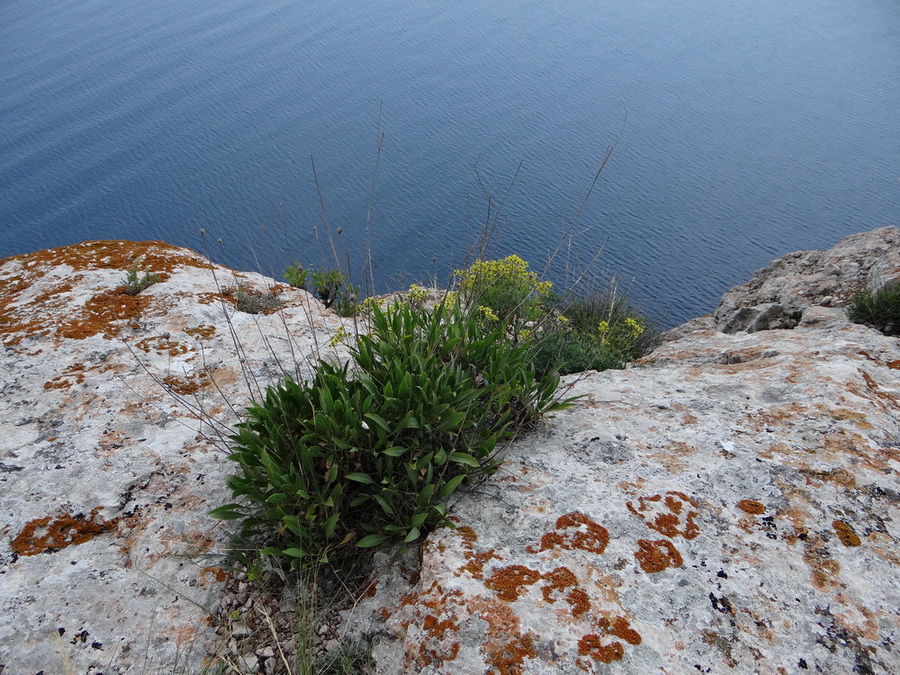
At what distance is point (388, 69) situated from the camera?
21578 millimetres

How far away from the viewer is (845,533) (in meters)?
2.71

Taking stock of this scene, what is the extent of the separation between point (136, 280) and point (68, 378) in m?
1.27

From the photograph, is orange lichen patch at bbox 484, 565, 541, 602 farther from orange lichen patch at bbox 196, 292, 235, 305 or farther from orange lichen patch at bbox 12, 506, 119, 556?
orange lichen patch at bbox 196, 292, 235, 305

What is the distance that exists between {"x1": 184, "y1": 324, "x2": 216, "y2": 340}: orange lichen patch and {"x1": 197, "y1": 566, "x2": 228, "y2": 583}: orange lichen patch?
2.08 m

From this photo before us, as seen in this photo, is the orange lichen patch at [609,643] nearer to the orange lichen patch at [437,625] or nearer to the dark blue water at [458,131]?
the orange lichen patch at [437,625]

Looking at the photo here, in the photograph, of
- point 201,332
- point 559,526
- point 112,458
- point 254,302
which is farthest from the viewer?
point 254,302

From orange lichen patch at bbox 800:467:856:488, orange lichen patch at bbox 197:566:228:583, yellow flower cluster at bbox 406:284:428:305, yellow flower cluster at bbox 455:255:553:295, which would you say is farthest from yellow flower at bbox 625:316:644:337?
orange lichen patch at bbox 197:566:228:583

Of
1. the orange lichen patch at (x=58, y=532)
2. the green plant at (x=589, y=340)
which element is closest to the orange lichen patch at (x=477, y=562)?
the green plant at (x=589, y=340)

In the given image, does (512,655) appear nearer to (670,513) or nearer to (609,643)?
(609,643)

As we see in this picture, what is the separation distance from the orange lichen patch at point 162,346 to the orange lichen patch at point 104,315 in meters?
0.27

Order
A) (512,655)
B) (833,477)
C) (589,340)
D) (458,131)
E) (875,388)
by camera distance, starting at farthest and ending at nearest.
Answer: (458,131)
(589,340)
(875,388)
(833,477)
(512,655)

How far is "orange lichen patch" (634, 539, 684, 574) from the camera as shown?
8.63 ft

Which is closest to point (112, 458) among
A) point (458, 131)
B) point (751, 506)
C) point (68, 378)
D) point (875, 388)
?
point (68, 378)

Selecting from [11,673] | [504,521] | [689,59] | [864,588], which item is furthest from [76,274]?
[689,59]
